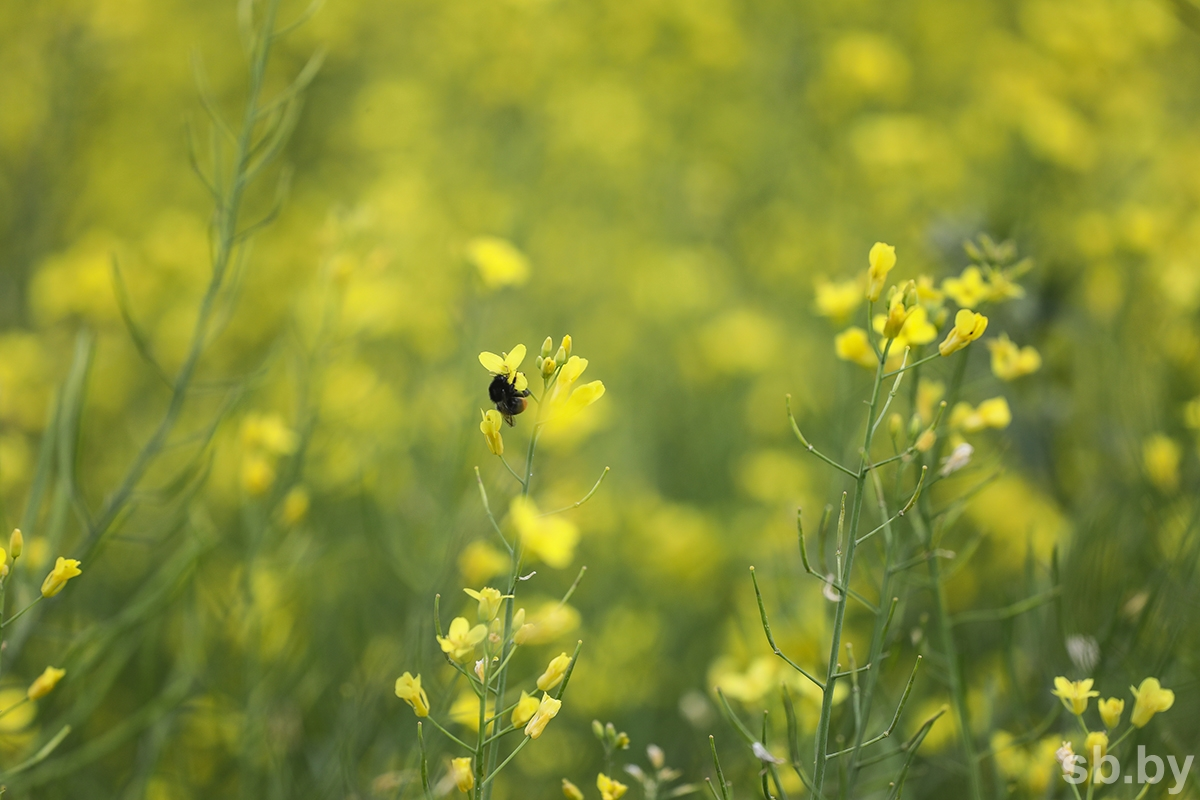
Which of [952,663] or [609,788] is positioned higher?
[609,788]

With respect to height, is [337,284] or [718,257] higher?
[337,284]

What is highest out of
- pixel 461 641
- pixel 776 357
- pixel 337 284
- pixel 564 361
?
pixel 564 361

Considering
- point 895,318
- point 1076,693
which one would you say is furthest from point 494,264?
point 1076,693

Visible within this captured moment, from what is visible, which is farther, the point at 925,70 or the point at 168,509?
the point at 925,70

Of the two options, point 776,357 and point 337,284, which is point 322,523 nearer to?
point 337,284

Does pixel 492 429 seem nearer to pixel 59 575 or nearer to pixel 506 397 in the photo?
pixel 506 397

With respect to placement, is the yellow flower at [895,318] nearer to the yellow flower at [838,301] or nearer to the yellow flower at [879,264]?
the yellow flower at [879,264]

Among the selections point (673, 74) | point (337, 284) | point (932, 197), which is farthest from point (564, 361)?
point (673, 74)
